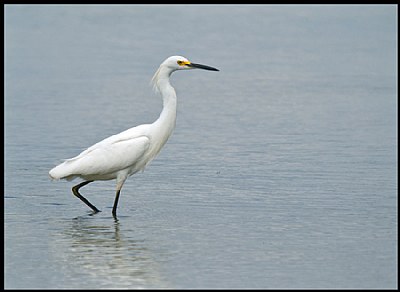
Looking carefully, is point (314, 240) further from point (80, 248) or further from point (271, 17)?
point (271, 17)

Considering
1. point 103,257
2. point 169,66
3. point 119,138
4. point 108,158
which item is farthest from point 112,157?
point 103,257

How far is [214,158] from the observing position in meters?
12.6

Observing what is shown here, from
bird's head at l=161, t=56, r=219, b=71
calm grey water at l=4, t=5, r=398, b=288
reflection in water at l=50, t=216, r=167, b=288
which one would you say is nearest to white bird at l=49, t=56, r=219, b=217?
bird's head at l=161, t=56, r=219, b=71

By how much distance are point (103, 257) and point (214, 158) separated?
15.5 ft

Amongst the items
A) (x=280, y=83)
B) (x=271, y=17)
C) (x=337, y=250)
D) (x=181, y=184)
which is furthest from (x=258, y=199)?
(x=271, y=17)

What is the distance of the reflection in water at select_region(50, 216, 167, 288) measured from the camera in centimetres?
729

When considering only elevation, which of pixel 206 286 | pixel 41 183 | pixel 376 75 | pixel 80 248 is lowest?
pixel 376 75

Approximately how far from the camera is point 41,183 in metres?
11.1

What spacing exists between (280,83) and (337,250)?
Result: 11.3 meters

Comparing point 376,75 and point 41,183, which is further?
point 376,75

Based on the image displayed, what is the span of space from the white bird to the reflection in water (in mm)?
534

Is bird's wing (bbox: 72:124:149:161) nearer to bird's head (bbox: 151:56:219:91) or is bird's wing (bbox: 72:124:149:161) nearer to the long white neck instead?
the long white neck

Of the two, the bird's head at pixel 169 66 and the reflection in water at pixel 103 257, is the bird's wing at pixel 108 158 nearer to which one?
the reflection in water at pixel 103 257

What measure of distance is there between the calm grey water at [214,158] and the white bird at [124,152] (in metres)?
0.35
